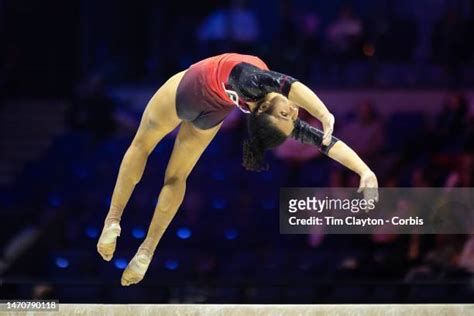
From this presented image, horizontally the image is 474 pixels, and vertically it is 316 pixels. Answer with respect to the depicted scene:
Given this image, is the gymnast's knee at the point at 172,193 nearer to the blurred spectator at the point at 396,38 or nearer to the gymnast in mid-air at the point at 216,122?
the gymnast in mid-air at the point at 216,122

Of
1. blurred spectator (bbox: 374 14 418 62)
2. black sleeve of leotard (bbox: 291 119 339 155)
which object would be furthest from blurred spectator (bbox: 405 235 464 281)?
black sleeve of leotard (bbox: 291 119 339 155)

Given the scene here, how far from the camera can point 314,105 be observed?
6168 mm

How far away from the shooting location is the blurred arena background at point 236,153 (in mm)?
8719

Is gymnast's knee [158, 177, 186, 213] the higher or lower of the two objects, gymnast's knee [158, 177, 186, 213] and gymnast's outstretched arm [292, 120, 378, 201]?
the lower

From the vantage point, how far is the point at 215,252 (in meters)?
9.08

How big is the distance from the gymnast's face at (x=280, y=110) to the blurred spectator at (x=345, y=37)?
3.58 meters

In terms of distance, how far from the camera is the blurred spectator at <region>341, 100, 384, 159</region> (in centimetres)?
924

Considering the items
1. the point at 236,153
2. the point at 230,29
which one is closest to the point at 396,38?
the point at 230,29

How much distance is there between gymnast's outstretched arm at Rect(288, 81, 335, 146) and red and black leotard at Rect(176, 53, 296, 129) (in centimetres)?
7

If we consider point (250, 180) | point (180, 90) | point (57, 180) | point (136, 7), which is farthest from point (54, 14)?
point (180, 90)

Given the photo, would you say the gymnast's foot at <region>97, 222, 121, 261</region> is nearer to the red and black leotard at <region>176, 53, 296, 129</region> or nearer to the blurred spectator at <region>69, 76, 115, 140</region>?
the red and black leotard at <region>176, 53, 296, 129</region>

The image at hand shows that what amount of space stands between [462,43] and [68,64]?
369 centimetres

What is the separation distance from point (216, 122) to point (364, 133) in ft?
8.72

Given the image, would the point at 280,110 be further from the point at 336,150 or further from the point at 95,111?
the point at 95,111
